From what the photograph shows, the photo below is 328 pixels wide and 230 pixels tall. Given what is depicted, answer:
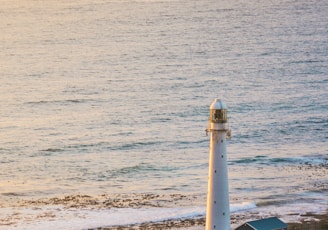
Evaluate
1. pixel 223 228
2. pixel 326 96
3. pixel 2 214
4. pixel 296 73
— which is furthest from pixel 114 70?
pixel 223 228

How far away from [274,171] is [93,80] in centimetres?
4715

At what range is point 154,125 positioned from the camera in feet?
311

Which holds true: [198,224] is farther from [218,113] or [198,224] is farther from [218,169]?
[218,113]

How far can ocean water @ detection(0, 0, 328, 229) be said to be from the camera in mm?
67750

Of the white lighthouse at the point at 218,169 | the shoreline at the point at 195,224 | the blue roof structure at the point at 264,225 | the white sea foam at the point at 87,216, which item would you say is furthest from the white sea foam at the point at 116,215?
the white lighthouse at the point at 218,169

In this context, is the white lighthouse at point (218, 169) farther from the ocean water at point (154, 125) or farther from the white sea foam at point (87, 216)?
the white sea foam at point (87, 216)

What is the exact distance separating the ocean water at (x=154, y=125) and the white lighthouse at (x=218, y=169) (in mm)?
19051

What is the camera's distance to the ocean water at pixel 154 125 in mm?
67750

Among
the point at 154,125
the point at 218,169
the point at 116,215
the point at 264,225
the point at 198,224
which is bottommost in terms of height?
the point at 198,224

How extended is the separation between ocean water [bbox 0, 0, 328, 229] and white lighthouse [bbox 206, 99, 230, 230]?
750 inches

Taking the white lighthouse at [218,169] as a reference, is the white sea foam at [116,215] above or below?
below

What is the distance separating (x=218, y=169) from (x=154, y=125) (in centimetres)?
5371

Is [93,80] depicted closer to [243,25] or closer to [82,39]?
[82,39]

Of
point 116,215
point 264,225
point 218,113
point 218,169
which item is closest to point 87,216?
point 116,215
